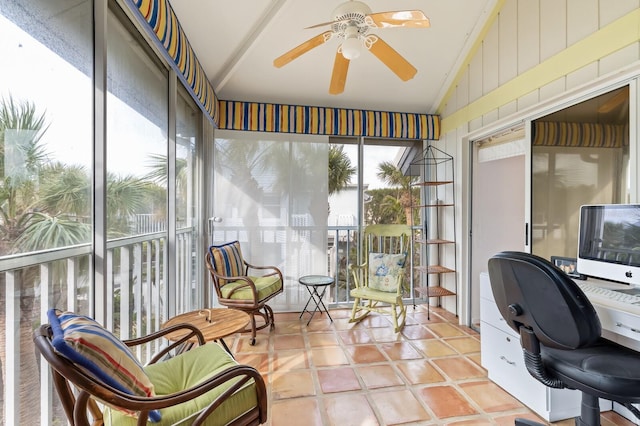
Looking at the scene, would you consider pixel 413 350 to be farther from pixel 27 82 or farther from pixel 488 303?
pixel 27 82

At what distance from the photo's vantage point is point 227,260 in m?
2.86

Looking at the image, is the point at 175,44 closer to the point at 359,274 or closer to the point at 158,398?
the point at 158,398

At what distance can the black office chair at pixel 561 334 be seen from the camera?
115 centimetres

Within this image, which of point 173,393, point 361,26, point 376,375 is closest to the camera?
point 173,393

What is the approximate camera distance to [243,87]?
321 cm

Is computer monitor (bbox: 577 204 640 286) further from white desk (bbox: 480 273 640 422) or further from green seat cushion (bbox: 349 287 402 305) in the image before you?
green seat cushion (bbox: 349 287 402 305)

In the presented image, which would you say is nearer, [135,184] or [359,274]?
[135,184]

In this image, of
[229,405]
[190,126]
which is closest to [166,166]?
[190,126]

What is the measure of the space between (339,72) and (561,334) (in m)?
1.92

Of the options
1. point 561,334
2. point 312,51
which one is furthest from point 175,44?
point 561,334

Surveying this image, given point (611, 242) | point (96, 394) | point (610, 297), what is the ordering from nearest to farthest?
point (96, 394) → point (610, 297) → point (611, 242)

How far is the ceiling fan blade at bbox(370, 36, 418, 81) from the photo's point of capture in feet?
5.93

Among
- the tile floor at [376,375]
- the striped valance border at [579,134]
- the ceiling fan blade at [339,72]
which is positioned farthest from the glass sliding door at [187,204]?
the striped valance border at [579,134]

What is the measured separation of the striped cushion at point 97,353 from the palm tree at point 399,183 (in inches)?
126
